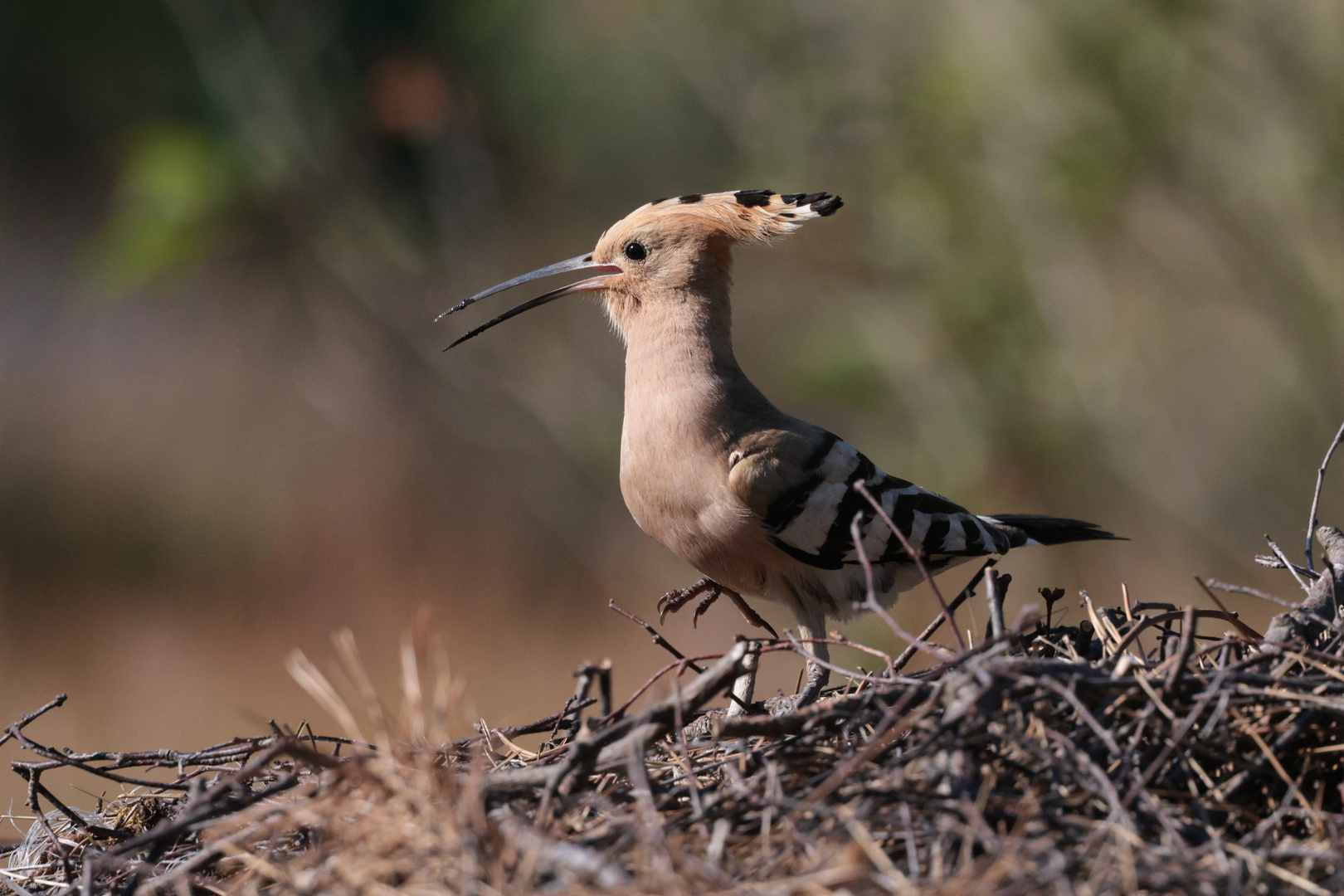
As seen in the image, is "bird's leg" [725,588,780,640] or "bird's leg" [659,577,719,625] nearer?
"bird's leg" [725,588,780,640]

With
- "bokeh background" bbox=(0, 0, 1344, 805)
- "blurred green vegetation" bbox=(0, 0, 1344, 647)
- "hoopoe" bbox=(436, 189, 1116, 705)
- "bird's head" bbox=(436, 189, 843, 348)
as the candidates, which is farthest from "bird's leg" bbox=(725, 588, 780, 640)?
"blurred green vegetation" bbox=(0, 0, 1344, 647)

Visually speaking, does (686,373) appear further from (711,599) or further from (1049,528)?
(1049,528)

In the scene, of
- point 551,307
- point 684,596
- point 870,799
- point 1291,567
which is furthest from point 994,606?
point 551,307

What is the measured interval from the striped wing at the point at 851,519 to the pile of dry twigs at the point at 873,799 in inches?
25.9

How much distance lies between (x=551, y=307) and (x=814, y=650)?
4.33 m

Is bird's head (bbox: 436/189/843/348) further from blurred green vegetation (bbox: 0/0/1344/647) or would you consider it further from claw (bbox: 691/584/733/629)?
blurred green vegetation (bbox: 0/0/1344/647)

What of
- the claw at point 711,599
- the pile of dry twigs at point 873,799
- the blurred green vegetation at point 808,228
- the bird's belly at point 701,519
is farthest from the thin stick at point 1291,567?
the blurred green vegetation at point 808,228

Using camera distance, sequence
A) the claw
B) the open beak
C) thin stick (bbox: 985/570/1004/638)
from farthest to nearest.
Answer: the open beak, the claw, thin stick (bbox: 985/570/1004/638)

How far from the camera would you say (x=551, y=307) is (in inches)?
231

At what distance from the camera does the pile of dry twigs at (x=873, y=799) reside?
29.2 inches

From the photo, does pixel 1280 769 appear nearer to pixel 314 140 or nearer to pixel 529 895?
pixel 529 895

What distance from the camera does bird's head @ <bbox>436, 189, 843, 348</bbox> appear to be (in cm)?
185

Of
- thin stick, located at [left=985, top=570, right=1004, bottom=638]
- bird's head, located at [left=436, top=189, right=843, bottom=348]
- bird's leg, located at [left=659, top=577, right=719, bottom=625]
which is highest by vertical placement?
bird's head, located at [left=436, top=189, right=843, bottom=348]

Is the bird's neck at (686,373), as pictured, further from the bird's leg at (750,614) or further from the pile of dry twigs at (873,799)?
the pile of dry twigs at (873,799)
